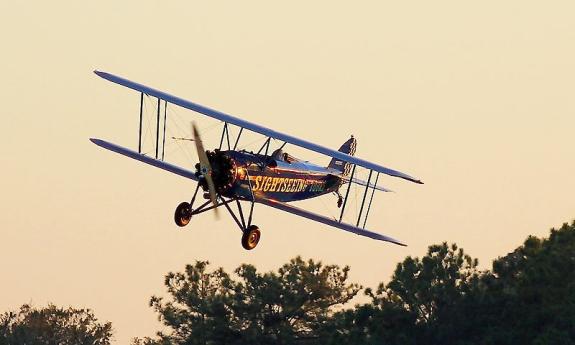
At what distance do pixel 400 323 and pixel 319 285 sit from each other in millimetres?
18388

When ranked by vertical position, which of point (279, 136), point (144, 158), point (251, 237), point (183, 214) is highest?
point (279, 136)

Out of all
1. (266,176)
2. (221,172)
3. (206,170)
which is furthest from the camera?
(266,176)

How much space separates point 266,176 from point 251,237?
2570mm

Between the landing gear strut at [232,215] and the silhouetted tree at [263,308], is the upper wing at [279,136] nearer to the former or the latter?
the landing gear strut at [232,215]

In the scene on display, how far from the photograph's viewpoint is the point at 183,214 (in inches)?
2325

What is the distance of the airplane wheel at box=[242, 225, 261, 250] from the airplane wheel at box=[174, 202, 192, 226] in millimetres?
1857

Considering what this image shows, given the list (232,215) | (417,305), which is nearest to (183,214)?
(232,215)

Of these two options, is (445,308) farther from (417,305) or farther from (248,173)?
(248,173)

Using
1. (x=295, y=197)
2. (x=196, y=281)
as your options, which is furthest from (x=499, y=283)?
(x=295, y=197)

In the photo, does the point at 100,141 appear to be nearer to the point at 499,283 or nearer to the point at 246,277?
the point at 499,283

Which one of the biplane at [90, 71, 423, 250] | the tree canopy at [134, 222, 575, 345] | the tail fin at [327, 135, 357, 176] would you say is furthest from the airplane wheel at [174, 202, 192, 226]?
the tree canopy at [134, 222, 575, 345]

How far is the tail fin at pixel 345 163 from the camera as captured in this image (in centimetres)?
7850

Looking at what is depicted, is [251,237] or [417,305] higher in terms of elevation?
[417,305]

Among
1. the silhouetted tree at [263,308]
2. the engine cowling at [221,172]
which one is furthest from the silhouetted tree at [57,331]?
the engine cowling at [221,172]
